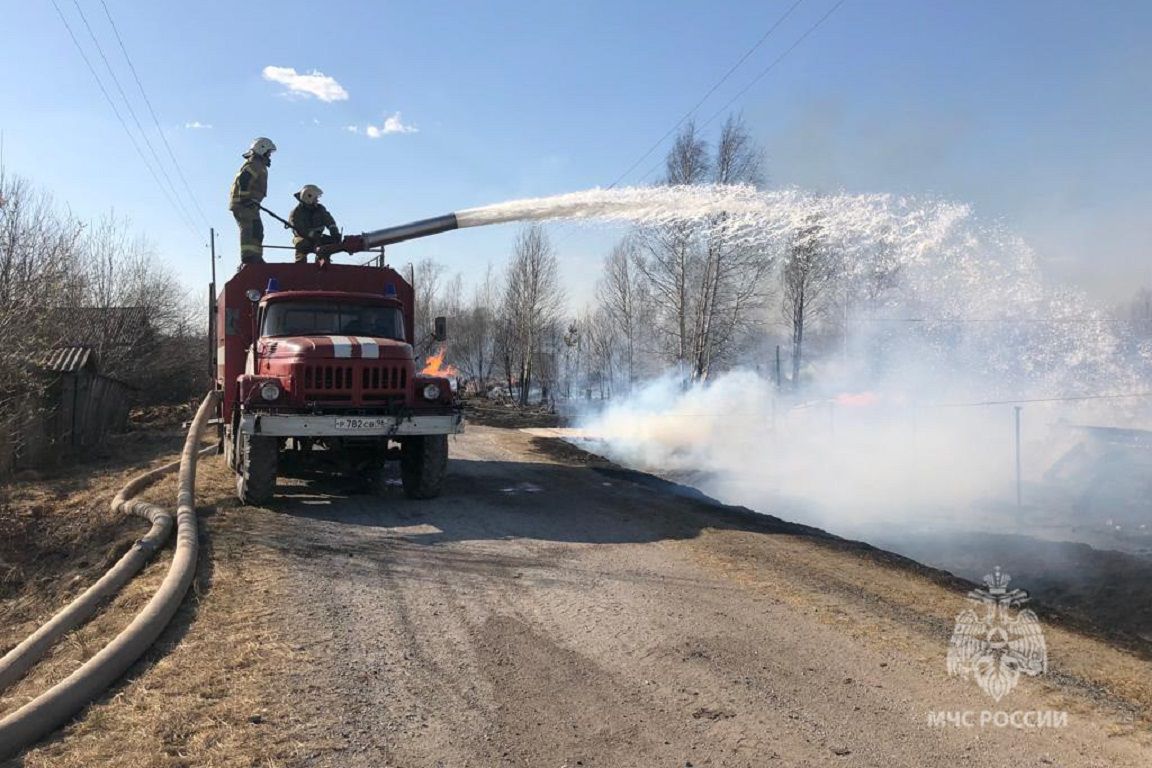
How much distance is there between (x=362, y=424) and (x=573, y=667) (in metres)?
5.05

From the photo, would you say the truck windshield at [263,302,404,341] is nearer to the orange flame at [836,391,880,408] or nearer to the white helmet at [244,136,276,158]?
the white helmet at [244,136,276,158]

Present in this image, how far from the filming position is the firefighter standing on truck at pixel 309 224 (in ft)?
38.9

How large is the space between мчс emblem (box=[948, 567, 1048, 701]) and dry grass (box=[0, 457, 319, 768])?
3.78m

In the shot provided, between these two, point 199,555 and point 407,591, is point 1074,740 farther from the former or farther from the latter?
point 199,555

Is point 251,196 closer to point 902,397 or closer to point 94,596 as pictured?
point 94,596

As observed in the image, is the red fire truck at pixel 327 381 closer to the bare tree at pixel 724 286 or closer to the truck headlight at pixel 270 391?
the truck headlight at pixel 270 391

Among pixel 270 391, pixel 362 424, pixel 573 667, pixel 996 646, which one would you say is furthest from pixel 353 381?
pixel 996 646

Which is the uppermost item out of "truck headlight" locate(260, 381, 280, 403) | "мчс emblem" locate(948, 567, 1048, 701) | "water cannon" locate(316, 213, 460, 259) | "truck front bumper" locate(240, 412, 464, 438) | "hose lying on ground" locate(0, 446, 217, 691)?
"water cannon" locate(316, 213, 460, 259)

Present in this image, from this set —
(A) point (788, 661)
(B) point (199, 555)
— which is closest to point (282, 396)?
(B) point (199, 555)

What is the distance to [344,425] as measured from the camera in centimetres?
855

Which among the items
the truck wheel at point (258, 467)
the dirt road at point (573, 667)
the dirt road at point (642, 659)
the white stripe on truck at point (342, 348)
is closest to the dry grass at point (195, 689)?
the dirt road at point (573, 667)

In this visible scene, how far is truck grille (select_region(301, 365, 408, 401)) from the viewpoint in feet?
28.2

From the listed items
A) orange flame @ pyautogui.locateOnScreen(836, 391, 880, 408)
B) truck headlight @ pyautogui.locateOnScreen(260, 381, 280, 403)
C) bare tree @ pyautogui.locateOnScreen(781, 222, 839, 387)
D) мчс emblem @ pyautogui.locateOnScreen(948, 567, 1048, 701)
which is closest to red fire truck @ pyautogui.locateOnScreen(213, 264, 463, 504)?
truck headlight @ pyautogui.locateOnScreen(260, 381, 280, 403)

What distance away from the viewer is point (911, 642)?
4.88m
